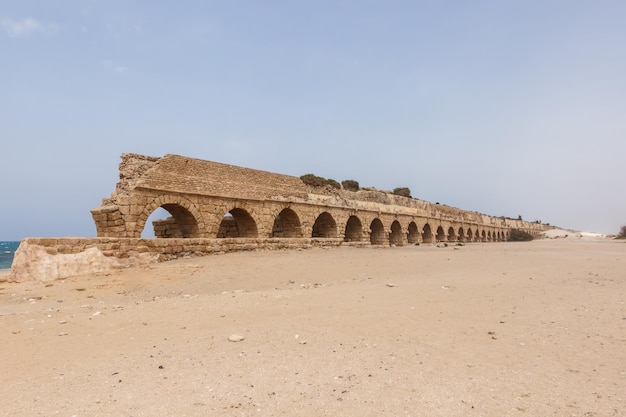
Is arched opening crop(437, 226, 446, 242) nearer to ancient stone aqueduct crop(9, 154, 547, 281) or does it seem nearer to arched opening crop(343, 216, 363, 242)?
ancient stone aqueduct crop(9, 154, 547, 281)

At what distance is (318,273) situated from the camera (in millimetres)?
9047

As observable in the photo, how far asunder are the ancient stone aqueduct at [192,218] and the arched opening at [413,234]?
7057 millimetres

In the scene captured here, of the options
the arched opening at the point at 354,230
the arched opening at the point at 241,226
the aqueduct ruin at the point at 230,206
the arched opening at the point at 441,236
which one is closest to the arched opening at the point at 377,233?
the aqueduct ruin at the point at 230,206

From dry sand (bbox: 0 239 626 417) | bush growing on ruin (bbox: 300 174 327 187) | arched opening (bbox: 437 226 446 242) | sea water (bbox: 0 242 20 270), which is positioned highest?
bush growing on ruin (bbox: 300 174 327 187)

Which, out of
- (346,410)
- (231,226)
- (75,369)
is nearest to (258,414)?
(346,410)

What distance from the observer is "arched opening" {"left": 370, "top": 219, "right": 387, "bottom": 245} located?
77.2 feet

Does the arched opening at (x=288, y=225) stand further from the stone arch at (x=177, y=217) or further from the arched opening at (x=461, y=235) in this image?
the arched opening at (x=461, y=235)

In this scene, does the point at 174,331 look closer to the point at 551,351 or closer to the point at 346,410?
the point at 346,410

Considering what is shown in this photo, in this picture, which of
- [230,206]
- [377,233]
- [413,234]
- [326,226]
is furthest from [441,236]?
[230,206]

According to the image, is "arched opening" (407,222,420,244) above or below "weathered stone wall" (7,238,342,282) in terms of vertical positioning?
above

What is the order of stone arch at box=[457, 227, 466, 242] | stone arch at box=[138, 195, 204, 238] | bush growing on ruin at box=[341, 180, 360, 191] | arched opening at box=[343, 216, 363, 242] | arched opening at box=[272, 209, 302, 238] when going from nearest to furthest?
stone arch at box=[138, 195, 204, 238], arched opening at box=[272, 209, 302, 238], arched opening at box=[343, 216, 363, 242], bush growing on ruin at box=[341, 180, 360, 191], stone arch at box=[457, 227, 466, 242]

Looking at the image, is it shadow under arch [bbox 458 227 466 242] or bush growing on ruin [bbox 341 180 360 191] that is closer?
bush growing on ruin [bbox 341 180 360 191]

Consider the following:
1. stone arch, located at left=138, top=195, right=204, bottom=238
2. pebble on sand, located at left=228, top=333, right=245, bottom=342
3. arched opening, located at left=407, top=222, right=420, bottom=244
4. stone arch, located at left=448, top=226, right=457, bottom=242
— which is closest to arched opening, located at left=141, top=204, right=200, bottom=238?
stone arch, located at left=138, top=195, right=204, bottom=238

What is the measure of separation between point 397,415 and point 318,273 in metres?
6.75
